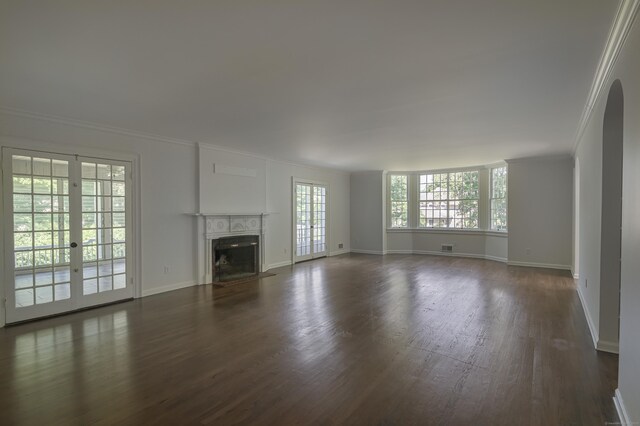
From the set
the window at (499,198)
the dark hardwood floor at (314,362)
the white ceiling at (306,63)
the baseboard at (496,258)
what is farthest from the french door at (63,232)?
the window at (499,198)

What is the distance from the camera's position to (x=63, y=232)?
451 cm

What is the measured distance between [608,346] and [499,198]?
608cm

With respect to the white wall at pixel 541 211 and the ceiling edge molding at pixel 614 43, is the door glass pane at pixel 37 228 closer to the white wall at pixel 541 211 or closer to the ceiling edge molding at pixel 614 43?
the ceiling edge molding at pixel 614 43

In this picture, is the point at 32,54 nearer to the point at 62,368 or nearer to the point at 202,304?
the point at 62,368

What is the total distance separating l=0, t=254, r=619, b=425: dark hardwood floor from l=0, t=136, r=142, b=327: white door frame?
1.51 ft

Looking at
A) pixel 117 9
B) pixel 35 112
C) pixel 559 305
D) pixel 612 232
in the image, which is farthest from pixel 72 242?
pixel 559 305

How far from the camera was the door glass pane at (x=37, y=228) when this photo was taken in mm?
4125

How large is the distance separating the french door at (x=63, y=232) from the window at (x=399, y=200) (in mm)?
7501

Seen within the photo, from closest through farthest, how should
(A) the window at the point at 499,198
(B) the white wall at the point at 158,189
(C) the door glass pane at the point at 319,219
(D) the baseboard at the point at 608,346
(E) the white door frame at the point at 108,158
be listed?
(D) the baseboard at the point at 608,346, (E) the white door frame at the point at 108,158, (B) the white wall at the point at 158,189, (A) the window at the point at 499,198, (C) the door glass pane at the point at 319,219

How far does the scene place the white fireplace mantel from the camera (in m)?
6.21

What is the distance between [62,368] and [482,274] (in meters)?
6.98

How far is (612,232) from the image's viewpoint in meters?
3.07

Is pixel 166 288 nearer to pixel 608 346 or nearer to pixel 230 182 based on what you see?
pixel 230 182

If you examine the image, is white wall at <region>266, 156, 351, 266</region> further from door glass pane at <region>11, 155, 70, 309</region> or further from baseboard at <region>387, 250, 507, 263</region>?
door glass pane at <region>11, 155, 70, 309</region>
